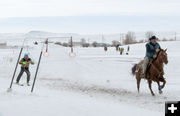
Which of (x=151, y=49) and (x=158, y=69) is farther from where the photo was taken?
(x=151, y=49)

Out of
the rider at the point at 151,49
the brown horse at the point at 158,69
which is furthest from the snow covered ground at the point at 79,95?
the rider at the point at 151,49

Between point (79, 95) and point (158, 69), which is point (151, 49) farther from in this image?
point (79, 95)

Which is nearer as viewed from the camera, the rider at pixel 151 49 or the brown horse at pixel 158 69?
the brown horse at pixel 158 69

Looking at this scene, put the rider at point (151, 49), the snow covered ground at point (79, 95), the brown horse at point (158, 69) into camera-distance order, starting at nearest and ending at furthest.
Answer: the snow covered ground at point (79, 95) < the brown horse at point (158, 69) < the rider at point (151, 49)

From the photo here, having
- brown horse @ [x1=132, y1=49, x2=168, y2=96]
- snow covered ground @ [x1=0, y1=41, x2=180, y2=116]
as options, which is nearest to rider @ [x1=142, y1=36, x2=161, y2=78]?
brown horse @ [x1=132, y1=49, x2=168, y2=96]

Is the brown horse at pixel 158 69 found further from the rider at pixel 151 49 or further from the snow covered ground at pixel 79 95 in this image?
the snow covered ground at pixel 79 95

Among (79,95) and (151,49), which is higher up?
(151,49)

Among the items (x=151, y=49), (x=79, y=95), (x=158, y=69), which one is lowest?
(x=79, y=95)

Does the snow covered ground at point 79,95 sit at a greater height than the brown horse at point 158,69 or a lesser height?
lesser

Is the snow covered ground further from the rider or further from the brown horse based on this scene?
the rider

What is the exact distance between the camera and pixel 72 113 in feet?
21.2

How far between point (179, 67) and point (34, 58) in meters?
14.9

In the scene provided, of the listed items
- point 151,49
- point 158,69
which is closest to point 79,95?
point 158,69

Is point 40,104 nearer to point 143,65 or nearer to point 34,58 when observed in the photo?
point 143,65
